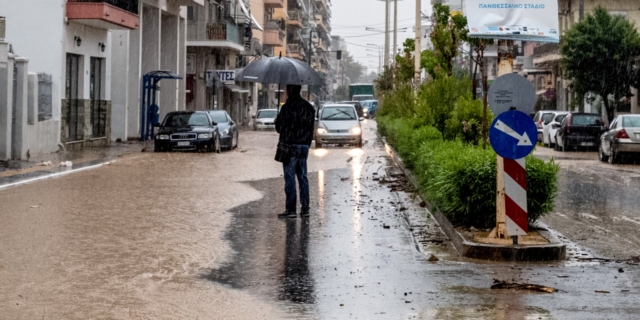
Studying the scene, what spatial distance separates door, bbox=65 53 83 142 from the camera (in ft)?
110

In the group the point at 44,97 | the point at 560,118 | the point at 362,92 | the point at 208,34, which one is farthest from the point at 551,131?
the point at 362,92

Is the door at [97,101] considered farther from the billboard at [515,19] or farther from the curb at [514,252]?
the curb at [514,252]

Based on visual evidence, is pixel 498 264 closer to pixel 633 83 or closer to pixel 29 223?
pixel 29 223

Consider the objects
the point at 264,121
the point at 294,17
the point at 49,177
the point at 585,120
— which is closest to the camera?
the point at 49,177

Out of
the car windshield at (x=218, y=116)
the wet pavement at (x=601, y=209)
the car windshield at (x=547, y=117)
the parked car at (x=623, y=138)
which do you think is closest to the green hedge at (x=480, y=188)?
the wet pavement at (x=601, y=209)

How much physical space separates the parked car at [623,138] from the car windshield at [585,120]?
773cm

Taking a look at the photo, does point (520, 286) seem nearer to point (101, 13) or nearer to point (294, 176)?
point (294, 176)

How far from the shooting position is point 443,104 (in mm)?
23125

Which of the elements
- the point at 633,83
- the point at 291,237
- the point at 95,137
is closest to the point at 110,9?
the point at 95,137

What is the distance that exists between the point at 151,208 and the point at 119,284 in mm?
6587

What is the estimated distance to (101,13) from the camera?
3316 cm

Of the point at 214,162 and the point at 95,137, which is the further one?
the point at 95,137

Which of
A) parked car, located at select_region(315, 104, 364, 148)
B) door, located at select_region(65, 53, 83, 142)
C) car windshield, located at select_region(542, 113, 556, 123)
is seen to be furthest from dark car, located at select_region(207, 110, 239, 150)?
car windshield, located at select_region(542, 113, 556, 123)

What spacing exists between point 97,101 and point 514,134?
27.4m
